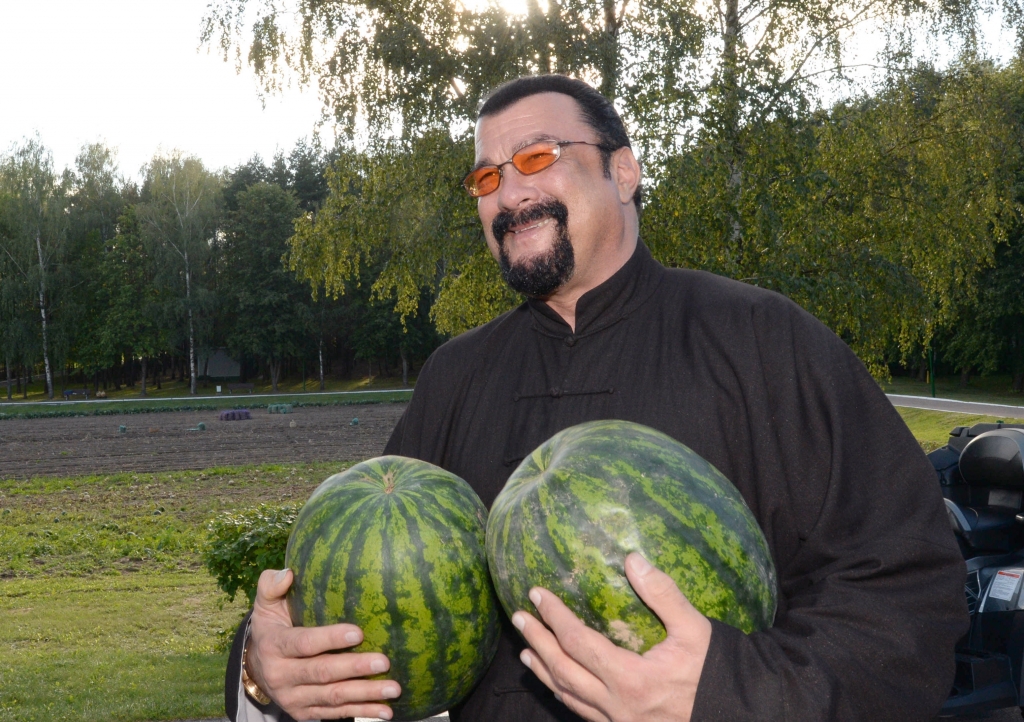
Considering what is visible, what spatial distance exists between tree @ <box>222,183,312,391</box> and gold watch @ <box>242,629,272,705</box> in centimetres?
5736

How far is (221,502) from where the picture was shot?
16.0 m

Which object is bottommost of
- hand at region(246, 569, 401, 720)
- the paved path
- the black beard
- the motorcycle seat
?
the paved path

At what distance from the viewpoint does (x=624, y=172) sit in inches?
107

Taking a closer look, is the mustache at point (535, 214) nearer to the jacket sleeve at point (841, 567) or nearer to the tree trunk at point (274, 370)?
the jacket sleeve at point (841, 567)

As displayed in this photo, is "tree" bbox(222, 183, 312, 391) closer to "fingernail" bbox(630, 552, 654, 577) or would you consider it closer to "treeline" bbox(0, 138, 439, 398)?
"treeline" bbox(0, 138, 439, 398)

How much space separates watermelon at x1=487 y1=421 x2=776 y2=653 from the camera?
1550 millimetres

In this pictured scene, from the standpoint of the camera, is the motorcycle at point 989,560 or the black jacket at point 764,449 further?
the motorcycle at point 989,560

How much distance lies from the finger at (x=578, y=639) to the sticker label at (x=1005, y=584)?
513cm

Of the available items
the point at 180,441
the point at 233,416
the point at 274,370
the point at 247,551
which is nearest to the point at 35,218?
the point at 274,370

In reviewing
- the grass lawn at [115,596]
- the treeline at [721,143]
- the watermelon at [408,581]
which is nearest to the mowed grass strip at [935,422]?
the grass lawn at [115,596]

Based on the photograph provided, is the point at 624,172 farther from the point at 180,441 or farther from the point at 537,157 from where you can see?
the point at 180,441

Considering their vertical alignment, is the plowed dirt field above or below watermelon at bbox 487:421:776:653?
below

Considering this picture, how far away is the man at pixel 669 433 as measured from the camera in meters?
1.56

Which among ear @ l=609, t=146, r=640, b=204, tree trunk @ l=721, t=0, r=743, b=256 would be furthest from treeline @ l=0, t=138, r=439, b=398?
ear @ l=609, t=146, r=640, b=204
